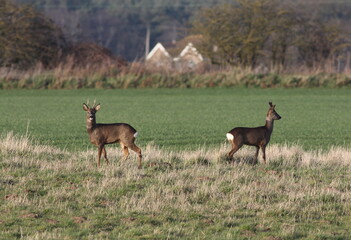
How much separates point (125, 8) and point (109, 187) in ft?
507

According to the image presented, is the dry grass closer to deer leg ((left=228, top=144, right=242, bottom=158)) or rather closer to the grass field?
the grass field

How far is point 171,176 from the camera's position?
12.6 meters

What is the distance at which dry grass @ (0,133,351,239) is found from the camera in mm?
9477

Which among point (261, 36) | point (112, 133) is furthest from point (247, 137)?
point (261, 36)

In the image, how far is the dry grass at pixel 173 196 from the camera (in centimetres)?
948

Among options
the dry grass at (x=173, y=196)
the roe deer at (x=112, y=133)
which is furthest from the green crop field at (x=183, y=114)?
the roe deer at (x=112, y=133)

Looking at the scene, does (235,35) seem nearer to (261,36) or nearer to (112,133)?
(261,36)

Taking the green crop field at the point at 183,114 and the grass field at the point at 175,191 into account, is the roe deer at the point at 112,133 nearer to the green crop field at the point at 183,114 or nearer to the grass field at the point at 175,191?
the grass field at the point at 175,191

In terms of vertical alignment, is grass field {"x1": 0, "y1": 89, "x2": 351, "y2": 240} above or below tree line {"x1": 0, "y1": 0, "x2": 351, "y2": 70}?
below

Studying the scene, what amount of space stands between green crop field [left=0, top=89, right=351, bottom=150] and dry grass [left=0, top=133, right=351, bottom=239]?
4112 mm

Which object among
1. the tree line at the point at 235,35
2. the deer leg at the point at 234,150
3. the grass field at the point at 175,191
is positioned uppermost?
the tree line at the point at 235,35

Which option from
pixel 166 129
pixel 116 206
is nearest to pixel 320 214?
pixel 116 206

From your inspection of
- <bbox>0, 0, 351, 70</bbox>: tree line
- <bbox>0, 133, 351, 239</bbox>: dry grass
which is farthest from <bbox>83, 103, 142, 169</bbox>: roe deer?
<bbox>0, 0, 351, 70</bbox>: tree line

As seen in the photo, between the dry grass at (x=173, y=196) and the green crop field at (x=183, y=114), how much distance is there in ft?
13.5
